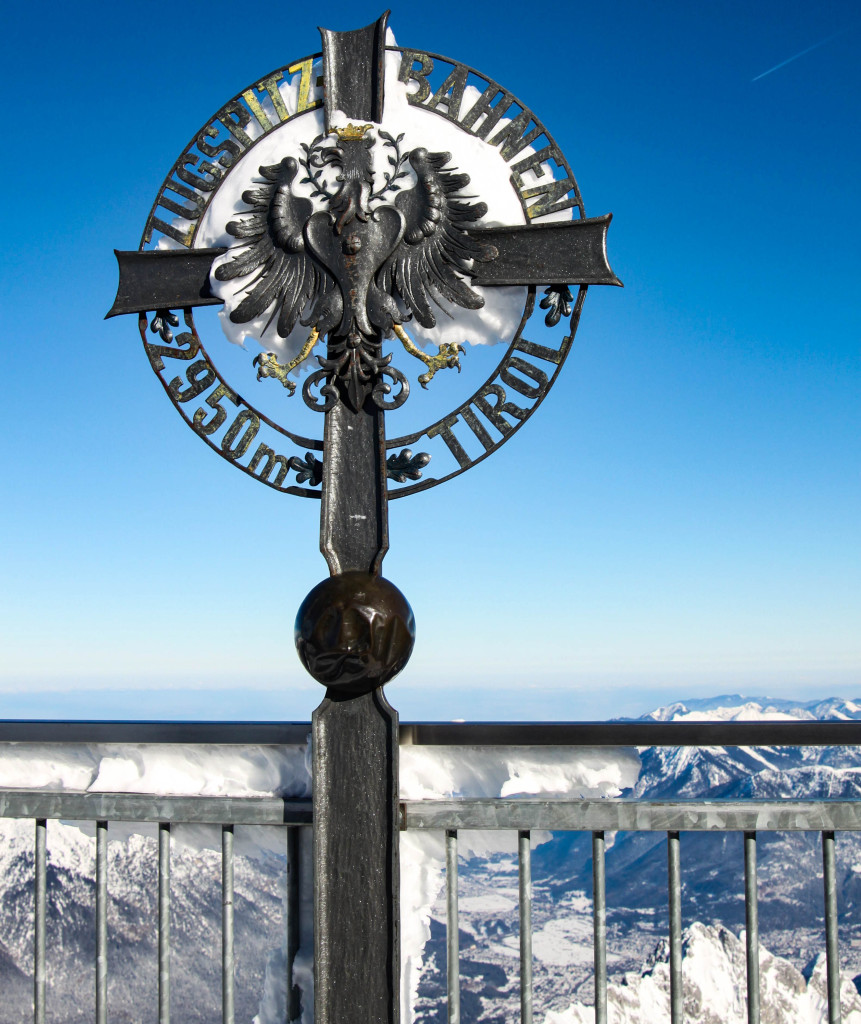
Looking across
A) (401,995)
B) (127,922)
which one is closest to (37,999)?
(127,922)

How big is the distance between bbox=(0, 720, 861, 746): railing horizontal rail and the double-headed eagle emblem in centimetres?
71

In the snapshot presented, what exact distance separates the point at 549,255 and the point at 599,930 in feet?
4.45

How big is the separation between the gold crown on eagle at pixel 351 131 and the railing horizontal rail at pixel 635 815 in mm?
1447

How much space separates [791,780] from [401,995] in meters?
1.54

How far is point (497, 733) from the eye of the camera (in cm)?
164

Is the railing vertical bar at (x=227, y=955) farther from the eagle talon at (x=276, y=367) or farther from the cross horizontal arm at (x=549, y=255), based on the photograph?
the cross horizontal arm at (x=549, y=255)

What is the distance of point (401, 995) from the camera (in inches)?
63.9

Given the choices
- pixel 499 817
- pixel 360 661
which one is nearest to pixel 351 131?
pixel 360 661

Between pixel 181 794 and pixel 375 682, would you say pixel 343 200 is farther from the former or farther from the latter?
pixel 181 794

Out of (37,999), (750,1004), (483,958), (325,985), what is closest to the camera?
(750,1004)

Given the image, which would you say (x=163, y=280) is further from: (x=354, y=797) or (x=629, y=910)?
(x=629, y=910)

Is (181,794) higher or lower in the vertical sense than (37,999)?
higher

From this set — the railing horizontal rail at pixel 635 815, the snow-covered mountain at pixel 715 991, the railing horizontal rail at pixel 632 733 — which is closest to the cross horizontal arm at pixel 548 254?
the railing horizontal rail at pixel 632 733

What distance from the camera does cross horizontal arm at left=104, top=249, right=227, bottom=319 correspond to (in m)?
1.97
